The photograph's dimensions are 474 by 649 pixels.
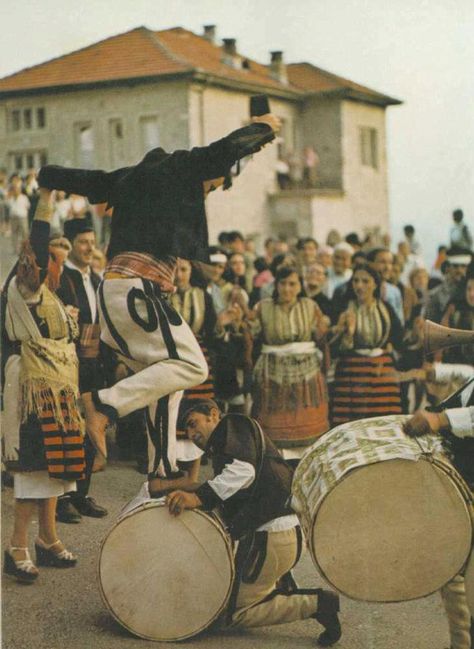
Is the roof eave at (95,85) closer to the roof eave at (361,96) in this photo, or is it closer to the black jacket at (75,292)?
the roof eave at (361,96)

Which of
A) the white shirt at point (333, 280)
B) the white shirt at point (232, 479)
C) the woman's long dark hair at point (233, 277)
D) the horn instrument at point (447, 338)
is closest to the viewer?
the horn instrument at point (447, 338)

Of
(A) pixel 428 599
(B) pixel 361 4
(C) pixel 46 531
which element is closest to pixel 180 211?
(B) pixel 361 4

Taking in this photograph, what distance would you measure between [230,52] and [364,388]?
1.60 metres

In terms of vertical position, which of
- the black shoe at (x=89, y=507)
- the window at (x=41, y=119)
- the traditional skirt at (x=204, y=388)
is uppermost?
the window at (x=41, y=119)

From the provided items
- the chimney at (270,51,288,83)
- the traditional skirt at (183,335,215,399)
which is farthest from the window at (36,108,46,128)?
the traditional skirt at (183,335,215,399)

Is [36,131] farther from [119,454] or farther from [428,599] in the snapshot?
[428,599]

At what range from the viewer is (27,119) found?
14.1 feet

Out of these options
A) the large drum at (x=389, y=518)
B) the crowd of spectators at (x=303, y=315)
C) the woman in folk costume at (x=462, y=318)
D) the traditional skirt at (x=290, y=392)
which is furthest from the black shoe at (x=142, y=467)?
the woman in folk costume at (x=462, y=318)

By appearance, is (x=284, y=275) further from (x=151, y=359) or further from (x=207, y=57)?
(x=151, y=359)

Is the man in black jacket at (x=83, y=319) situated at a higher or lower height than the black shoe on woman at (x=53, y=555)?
higher

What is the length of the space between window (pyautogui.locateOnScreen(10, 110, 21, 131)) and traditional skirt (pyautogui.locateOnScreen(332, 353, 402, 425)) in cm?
186

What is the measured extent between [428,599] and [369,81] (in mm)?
2117

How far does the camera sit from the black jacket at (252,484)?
385 centimetres

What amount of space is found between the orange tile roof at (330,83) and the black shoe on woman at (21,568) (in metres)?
2.25
